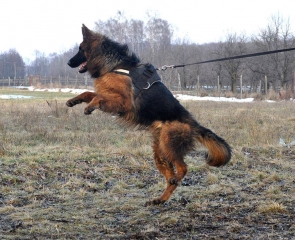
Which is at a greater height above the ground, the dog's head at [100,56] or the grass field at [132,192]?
the dog's head at [100,56]

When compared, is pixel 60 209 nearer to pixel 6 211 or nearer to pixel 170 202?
pixel 6 211

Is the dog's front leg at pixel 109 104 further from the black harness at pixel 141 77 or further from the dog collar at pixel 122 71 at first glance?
→ the dog collar at pixel 122 71

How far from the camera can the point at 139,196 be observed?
5.84m

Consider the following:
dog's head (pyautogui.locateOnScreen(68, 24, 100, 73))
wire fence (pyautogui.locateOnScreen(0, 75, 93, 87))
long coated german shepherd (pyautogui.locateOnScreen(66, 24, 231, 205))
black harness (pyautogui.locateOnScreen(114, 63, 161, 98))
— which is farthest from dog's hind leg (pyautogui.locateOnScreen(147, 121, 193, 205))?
wire fence (pyautogui.locateOnScreen(0, 75, 93, 87))

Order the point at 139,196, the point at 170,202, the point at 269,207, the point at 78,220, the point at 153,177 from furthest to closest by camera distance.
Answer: the point at 153,177 → the point at 139,196 → the point at 170,202 → the point at 269,207 → the point at 78,220

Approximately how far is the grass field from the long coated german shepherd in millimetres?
603

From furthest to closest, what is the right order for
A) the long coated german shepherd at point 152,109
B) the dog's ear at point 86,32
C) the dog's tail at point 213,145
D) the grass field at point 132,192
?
the dog's ear at point 86,32 → the dog's tail at point 213,145 → the long coated german shepherd at point 152,109 → the grass field at point 132,192

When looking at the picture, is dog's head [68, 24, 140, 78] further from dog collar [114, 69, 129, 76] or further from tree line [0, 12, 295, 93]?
tree line [0, 12, 295, 93]

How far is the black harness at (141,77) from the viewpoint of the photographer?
5.18 meters

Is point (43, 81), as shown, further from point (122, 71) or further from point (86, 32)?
point (122, 71)

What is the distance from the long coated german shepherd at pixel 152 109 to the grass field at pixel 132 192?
1.98ft

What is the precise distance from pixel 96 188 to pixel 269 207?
8.69 feet

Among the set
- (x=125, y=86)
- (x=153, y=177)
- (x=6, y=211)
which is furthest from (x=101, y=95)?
(x=153, y=177)

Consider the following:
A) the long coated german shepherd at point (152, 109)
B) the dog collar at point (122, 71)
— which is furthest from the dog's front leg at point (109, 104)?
the dog collar at point (122, 71)
